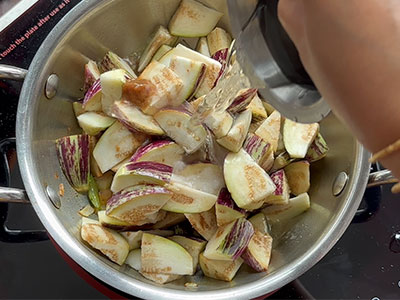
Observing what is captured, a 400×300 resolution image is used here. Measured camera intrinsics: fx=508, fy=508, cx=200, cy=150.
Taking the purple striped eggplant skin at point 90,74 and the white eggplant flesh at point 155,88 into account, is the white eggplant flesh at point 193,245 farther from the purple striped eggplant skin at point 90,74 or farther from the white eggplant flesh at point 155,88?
the purple striped eggplant skin at point 90,74

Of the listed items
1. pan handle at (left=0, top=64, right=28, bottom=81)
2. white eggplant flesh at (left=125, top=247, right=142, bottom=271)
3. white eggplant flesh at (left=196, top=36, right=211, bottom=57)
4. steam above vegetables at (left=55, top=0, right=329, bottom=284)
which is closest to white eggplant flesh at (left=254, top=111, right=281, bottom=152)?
steam above vegetables at (left=55, top=0, right=329, bottom=284)

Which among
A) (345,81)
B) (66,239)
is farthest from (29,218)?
(345,81)

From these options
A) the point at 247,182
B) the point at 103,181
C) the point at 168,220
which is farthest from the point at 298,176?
the point at 103,181

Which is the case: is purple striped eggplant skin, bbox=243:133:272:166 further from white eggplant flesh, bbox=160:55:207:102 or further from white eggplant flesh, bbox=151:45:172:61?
white eggplant flesh, bbox=151:45:172:61

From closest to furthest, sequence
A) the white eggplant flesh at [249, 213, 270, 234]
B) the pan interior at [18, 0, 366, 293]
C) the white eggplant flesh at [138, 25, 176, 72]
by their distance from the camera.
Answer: the pan interior at [18, 0, 366, 293] → the white eggplant flesh at [249, 213, 270, 234] → the white eggplant flesh at [138, 25, 176, 72]

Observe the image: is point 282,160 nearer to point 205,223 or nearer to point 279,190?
point 279,190

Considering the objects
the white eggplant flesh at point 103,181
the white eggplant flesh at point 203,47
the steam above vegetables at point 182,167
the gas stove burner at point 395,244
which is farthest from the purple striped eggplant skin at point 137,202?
the gas stove burner at point 395,244
